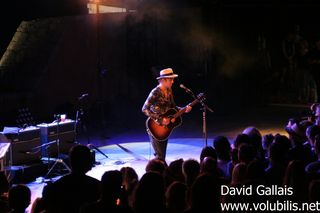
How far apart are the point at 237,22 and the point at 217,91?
308 cm

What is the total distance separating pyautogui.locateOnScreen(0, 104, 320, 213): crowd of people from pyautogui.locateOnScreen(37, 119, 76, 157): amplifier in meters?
4.42

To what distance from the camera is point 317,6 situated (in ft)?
62.7

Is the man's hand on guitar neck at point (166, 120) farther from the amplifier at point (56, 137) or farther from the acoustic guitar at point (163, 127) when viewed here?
the amplifier at point (56, 137)

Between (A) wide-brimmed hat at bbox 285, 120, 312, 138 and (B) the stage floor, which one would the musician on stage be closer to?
(B) the stage floor

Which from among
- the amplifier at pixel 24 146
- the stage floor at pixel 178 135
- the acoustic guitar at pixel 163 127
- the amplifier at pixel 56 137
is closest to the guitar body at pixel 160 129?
the acoustic guitar at pixel 163 127

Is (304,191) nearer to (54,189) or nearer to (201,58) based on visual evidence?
(54,189)

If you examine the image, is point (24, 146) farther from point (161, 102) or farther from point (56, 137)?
point (161, 102)

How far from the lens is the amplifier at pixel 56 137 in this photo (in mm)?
10000

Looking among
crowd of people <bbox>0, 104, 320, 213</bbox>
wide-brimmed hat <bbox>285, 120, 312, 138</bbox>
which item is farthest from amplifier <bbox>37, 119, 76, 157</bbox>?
wide-brimmed hat <bbox>285, 120, 312, 138</bbox>

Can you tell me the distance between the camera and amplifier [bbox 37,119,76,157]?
10.0 m

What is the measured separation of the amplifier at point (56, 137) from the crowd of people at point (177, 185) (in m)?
4.42

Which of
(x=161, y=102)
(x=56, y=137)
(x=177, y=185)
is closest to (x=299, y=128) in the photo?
(x=161, y=102)

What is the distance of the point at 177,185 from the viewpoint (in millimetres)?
4301

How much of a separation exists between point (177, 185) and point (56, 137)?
638 cm
